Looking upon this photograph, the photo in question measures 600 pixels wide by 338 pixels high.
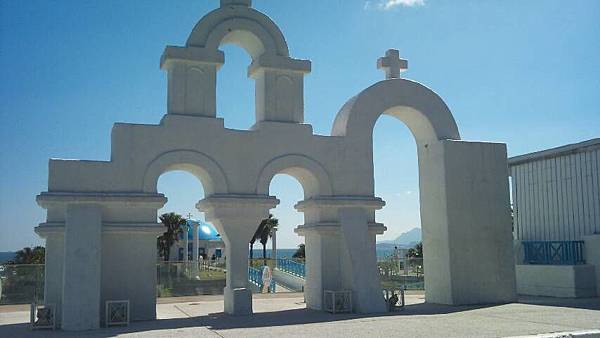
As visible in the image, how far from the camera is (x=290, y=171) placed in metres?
17.1

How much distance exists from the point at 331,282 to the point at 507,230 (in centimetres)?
600

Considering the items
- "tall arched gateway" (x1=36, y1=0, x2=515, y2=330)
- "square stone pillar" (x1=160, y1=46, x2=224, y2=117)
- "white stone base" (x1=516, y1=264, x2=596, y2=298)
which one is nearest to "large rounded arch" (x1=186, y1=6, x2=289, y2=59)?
"tall arched gateway" (x1=36, y1=0, x2=515, y2=330)

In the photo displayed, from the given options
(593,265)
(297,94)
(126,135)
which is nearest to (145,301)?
(126,135)

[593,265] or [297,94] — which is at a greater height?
[297,94]

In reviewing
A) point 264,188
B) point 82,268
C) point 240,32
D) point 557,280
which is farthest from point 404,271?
point 82,268

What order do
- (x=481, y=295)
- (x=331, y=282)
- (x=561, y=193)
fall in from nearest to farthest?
(x=331, y=282), (x=481, y=295), (x=561, y=193)

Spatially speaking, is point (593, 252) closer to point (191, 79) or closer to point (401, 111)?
point (401, 111)

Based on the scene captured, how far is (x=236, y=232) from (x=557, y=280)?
11.4 metres

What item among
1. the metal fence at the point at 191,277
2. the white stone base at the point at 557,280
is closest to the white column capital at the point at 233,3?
the metal fence at the point at 191,277

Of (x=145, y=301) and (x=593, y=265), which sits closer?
(x=145, y=301)

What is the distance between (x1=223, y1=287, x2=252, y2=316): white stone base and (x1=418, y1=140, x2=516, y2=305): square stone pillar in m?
6.13

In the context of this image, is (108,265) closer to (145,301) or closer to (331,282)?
(145,301)

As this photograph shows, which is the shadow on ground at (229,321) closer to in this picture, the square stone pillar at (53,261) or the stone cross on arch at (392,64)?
the square stone pillar at (53,261)

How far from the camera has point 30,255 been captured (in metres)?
38.5
